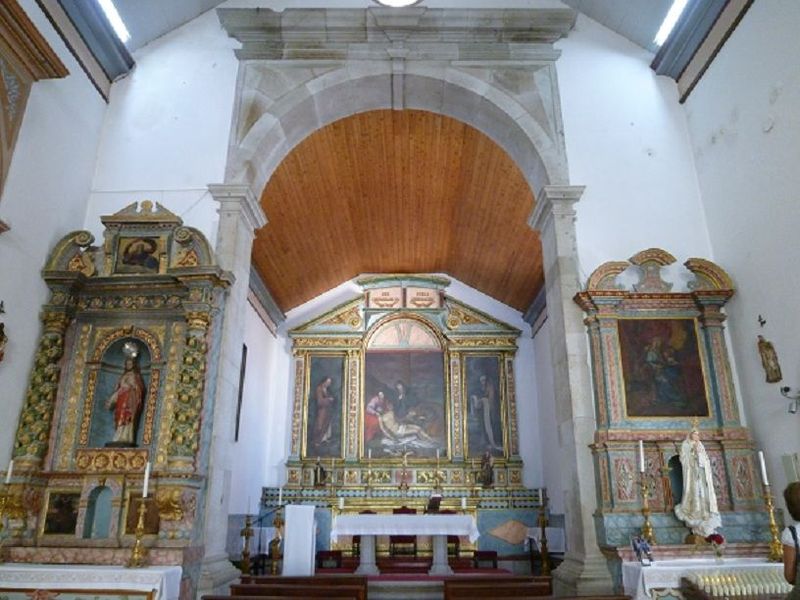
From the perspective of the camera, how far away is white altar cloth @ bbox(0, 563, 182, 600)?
4.84 m

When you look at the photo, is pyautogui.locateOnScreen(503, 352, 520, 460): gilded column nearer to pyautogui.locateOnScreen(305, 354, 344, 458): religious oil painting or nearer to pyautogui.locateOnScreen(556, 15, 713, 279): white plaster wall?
pyautogui.locateOnScreen(305, 354, 344, 458): religious oil painting

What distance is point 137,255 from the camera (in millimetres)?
6492

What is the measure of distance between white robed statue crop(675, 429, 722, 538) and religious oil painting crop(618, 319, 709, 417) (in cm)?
45

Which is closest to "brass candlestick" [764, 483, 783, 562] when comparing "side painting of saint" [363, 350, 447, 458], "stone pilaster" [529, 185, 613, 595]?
"stone pilaster" [529, 185, 613, 595]

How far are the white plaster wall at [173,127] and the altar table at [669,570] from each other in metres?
5.29

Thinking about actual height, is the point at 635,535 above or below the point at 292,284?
below

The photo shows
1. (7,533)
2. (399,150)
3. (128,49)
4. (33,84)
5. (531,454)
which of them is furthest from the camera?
(531,454)

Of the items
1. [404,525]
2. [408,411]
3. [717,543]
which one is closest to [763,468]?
[717,543]

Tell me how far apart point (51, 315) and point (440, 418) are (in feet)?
27.0

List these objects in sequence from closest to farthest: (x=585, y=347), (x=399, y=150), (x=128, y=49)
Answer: (x=585, y=347), (x=128, y=49), (x=399, y=150)

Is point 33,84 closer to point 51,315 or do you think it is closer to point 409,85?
point 51,315

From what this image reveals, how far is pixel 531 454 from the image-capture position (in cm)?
1253

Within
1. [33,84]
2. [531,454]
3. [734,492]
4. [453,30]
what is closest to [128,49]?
[33,84]

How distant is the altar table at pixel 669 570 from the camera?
484cm
